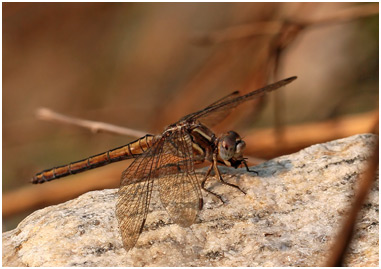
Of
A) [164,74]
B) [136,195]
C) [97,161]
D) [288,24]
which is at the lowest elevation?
[136,195]

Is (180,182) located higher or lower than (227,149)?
lower

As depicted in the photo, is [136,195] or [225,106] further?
[225,106]

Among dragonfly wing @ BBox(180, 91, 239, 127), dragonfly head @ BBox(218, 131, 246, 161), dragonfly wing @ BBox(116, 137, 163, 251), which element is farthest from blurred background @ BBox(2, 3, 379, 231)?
dragonfly wing @ BBox(116, 137, 163, 251)

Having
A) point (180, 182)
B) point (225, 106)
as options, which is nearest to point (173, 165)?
point (180, 182)

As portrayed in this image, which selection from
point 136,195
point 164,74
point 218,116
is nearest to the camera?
point 136,195

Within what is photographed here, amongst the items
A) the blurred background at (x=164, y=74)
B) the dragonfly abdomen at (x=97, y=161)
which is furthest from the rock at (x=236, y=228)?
the blurred background at (x=164, y=74)

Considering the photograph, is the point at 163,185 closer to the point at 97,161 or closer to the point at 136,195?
the point at 136,195

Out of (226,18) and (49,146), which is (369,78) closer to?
(226,18)

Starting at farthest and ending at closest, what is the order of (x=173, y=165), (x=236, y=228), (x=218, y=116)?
(x=218, y=116)
(x=173, y=165)
(x=236, y=228)
